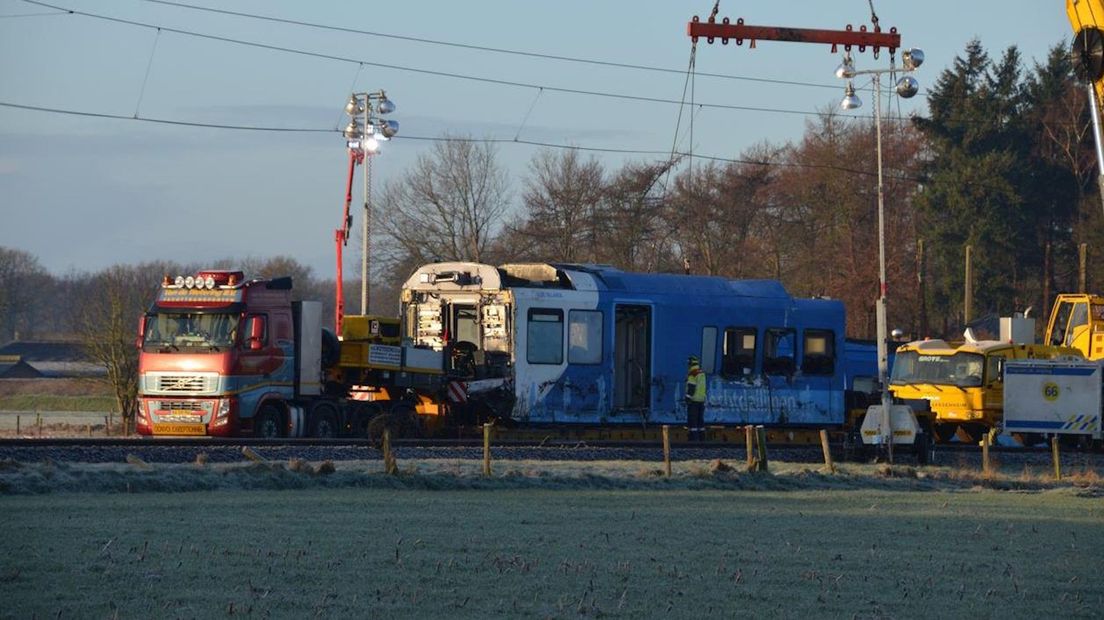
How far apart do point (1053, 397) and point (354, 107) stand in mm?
21189

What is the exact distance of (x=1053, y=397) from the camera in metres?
35.3

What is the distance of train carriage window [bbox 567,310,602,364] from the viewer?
1230 inches

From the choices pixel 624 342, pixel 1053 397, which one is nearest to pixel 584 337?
pixel 624 342

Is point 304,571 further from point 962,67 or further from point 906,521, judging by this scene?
point 962,67

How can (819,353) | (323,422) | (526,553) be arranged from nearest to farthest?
(526,553) < (323,422) < (819,353)

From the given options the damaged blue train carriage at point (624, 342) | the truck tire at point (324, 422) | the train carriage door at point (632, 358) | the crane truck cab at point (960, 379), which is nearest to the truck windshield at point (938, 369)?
the crane truck cab at point (960, 379)

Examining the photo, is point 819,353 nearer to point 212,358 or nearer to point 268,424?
point 268,424

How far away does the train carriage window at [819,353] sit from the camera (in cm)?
3409

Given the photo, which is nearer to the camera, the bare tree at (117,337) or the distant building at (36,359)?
the bare tree at (117,337)

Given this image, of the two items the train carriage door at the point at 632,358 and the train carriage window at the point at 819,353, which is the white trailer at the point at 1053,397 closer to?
the train carriage window at the point at 819,353

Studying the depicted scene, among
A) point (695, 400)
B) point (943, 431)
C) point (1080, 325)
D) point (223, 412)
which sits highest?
point (1080, 325)

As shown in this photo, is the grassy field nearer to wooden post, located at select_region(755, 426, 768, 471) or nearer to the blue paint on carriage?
wooden post, located at select_region(755, 426, 768, 471)

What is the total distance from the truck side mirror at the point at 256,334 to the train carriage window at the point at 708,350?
30.9 ft

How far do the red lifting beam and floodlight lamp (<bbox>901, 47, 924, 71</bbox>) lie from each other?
3.07 meters
